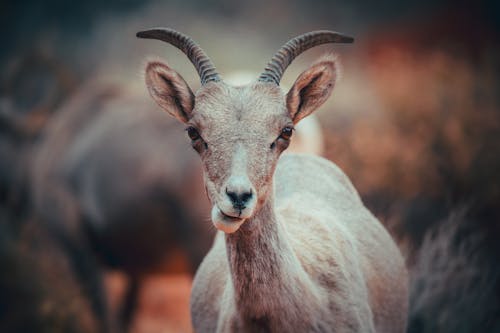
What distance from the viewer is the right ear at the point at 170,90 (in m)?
4.19

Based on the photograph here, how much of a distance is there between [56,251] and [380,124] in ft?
16.9

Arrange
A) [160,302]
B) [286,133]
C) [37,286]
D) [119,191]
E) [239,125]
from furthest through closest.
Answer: [160,302]
[37,286]
[119,191]
[286,133]
[239,125]

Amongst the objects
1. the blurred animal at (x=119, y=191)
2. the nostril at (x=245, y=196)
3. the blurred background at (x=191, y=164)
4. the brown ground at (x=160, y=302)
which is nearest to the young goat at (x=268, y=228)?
the nostril at (x=245, y=196)

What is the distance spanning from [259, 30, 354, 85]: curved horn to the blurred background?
261cm

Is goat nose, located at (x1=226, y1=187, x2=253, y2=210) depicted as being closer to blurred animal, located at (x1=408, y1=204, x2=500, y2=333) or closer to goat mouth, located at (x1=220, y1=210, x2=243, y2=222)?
goat mouth, located at (x1=220, y1=210, x2=243, y2=222)

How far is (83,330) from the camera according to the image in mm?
8727

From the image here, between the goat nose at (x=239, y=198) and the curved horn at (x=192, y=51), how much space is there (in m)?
0.97

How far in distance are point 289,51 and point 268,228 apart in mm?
1045

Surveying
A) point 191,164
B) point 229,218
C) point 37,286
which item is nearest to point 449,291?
point 191,164

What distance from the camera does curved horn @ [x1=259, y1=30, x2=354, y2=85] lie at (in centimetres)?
411

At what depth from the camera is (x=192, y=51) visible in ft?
14.2

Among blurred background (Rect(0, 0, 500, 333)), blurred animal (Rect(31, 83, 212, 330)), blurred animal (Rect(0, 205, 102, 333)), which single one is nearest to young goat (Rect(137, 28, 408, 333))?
blurred background (Rect(0, 0, 500, 333))

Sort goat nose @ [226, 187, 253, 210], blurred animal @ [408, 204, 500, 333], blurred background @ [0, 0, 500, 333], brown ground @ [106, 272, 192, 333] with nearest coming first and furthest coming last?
1. goat nose @ [226, 187, 253, 210]
2. blurred animal @ [408, 204, 500, 333]
3. blurred background @ [0, 0, 500, 333]
4. brown ground @ [106, 272, 192, 333]

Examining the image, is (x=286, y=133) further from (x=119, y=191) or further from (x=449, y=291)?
(x=119, y=191)
